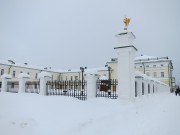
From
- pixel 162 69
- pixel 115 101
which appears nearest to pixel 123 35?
pixel 115 101

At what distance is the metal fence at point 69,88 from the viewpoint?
1199 cm

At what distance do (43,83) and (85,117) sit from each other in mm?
7850

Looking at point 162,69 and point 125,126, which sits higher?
point 162,69

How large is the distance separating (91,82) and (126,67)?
2611 millimetres

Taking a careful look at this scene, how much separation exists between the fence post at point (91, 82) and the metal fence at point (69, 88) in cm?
69

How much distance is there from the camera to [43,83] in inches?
564

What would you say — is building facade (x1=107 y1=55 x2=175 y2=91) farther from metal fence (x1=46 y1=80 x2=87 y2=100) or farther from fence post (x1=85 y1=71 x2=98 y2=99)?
fence post (x1=85 y1=71 x2=98 y2=99)

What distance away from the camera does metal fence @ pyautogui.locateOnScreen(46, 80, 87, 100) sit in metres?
12.0

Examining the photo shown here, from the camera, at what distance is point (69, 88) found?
12.9 meters

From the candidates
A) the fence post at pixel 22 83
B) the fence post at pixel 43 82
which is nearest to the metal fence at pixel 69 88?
the fence post at pixel 43 82

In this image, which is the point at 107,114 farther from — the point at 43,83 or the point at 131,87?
the point at 43,83

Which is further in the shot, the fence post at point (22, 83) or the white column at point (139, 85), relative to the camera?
the fence post at point (22, 83)

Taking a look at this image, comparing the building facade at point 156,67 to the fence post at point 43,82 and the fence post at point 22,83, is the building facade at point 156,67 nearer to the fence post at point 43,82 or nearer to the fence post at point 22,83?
the fence post at point 22,83

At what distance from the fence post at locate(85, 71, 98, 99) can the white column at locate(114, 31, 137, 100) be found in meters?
2.12
